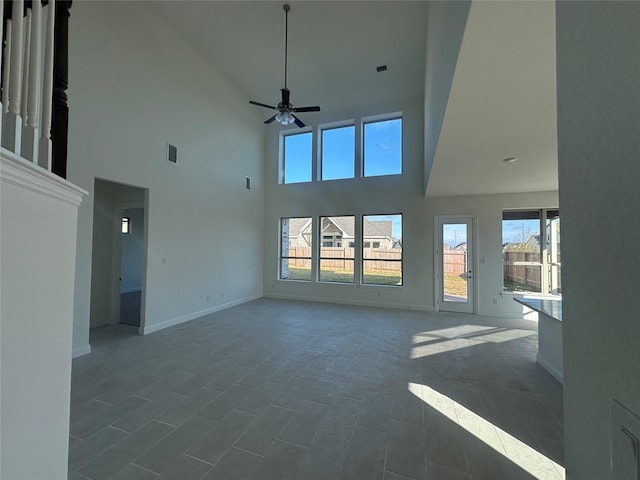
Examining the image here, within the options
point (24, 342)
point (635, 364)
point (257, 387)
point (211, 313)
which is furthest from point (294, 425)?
point (211, 313)

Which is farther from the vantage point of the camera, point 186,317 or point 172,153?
point 186,317

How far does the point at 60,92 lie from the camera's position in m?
1.45

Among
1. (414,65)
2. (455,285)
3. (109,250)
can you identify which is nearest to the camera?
(109,250)

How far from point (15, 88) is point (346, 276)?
21.8 feet

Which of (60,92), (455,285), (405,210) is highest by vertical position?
(405,210)

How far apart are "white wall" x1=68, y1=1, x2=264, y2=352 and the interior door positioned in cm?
466

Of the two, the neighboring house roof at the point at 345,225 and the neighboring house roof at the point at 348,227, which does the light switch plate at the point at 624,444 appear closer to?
the neighboring house roof at the point at 348,227

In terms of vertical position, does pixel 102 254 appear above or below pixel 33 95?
below

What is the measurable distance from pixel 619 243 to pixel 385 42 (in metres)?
5.83

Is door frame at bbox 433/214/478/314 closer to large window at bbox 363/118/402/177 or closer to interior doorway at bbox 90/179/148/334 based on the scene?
large window at bbox 363/118/402/177

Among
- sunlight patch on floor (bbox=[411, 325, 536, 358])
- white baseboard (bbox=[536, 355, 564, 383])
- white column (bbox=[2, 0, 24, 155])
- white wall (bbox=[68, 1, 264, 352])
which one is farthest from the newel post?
white baseboard (bbox=[536, 355, 564, 383])

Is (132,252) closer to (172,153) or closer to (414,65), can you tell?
(172,153)

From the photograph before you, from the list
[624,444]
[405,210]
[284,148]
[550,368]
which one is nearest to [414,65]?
[405,210]

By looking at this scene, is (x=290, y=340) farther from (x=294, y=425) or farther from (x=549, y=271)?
(x=549, y=271)
